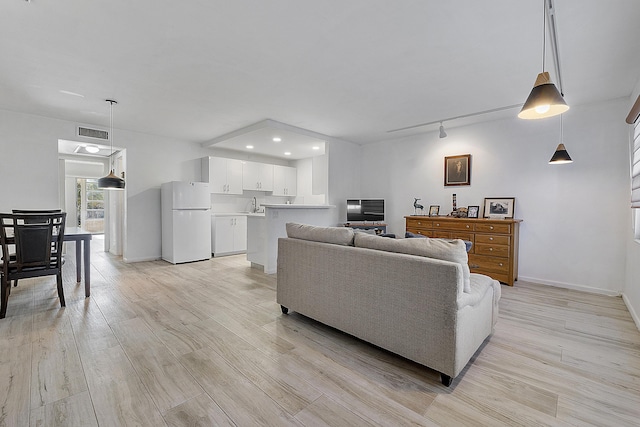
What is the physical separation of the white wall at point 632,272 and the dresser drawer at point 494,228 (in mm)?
1178

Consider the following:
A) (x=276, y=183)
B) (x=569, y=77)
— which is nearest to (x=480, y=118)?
(x=569, y=77)

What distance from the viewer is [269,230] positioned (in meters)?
4.70

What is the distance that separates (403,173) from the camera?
5.71 meters

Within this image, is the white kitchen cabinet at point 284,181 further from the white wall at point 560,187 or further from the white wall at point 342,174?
the white wall at point 560,187

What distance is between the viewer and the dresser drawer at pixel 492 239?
157 inches

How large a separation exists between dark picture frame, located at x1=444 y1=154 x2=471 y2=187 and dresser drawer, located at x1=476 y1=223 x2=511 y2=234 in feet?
3.26

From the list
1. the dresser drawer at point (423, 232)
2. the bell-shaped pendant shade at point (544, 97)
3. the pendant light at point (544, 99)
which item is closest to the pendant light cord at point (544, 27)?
the pendant light at point (544, 99)

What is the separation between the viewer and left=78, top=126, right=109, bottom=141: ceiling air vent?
477 centimetres

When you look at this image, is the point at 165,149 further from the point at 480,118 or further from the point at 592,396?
the point at 592,396

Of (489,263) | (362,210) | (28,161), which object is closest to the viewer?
(489,263)

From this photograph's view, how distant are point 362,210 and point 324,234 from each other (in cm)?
343

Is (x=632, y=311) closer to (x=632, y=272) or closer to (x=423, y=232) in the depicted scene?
(x=632, y=272)

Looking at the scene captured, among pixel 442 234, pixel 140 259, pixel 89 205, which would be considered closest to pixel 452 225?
pixel 442 234

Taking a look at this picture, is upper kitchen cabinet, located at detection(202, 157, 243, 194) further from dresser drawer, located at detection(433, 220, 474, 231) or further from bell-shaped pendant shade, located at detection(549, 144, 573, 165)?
bell-shaped pendant shade, located at detection(549, 144, 573, 165)
